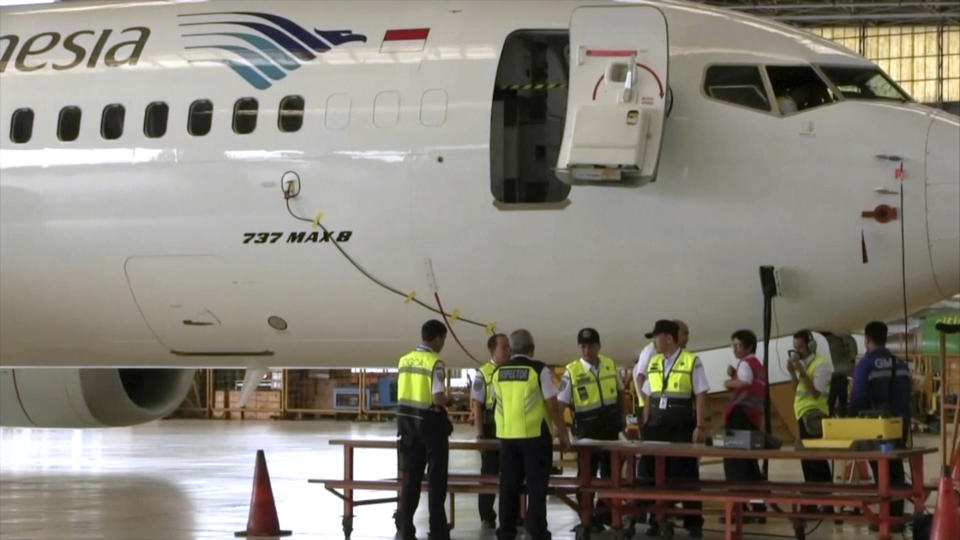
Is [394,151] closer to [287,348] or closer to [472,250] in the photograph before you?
[472,250]

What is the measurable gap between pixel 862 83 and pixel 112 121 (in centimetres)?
641

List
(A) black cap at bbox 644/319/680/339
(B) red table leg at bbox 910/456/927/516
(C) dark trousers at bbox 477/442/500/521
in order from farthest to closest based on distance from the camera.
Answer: (C) dark trousers at bbox 477/442/500/521 → (A) black cap at bbox 644/319/680/339 → (B) red table leg at bbox 910/456/927/516

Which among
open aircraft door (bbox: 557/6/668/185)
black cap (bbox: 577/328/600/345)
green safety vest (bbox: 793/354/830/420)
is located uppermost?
open aircraft door (bbox: 557/6/668/185)

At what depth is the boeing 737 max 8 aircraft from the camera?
36.9ft

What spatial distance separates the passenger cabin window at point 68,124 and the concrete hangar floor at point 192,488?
348 cm

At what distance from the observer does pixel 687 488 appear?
11.7 m

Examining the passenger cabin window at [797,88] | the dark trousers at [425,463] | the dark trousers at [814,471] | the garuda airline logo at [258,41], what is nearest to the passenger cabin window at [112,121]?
the garuda airline logo at [258,41]

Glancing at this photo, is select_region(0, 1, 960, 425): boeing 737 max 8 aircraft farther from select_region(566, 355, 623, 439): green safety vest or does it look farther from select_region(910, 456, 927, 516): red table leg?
select_region(910, 456, 927, 516): red table leg

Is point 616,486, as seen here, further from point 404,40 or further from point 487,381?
point 404,40

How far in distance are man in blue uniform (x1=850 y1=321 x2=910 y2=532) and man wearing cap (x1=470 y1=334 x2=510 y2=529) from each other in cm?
317

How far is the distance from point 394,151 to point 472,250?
3.42ft

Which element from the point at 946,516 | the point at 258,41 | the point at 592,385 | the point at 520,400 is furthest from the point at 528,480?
the point at 258,41

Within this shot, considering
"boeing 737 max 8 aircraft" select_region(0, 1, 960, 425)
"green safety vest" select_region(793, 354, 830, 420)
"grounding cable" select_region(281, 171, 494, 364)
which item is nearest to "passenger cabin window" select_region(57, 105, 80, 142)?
"boeing 737 max 8 aircraft" select_region(0, 1, 960, 425)

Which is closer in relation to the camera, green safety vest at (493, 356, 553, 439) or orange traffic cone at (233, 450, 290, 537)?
green safety vest at (493, 356, 553, 439)
